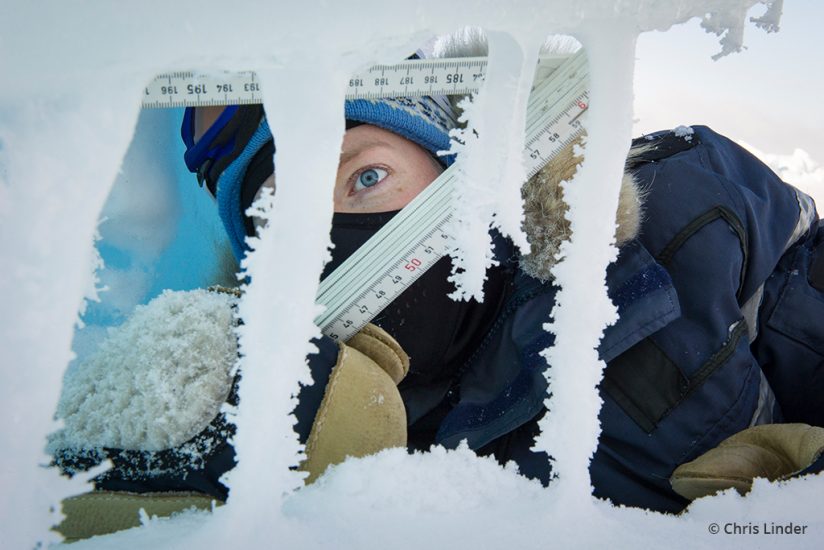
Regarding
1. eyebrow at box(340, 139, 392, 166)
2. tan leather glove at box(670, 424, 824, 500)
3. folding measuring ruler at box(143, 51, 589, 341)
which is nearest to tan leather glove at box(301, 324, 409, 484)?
folding measuring ruler at box(143, 51, 589, 341)

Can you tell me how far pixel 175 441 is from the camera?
0.64 m

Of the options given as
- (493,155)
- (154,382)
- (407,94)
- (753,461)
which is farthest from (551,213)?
(154,382)

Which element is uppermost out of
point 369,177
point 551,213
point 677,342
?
point 369,177

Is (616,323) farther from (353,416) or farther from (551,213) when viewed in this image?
(353,416)

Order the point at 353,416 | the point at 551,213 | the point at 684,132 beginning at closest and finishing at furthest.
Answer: the point at 353,416 → the point at 551,213 → the point at 684,132

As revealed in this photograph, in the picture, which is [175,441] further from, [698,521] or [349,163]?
[349,163]

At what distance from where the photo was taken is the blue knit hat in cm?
117

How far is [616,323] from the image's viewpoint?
3.51 feet

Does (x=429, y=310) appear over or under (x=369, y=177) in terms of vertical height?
under

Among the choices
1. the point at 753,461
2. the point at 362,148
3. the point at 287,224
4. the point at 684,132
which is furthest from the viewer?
the point at 684,132

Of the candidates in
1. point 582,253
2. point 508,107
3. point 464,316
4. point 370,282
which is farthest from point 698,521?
point 464,316

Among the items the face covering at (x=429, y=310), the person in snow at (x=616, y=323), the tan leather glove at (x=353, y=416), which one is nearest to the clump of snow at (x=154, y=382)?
the person in snow at (x=616, y=323)

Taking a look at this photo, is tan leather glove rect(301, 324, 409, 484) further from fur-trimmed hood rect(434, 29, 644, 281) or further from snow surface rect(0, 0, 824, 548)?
Answer: fur-trimmed hood rect(434, 29, 644, 281)

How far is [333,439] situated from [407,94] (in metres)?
0.52
